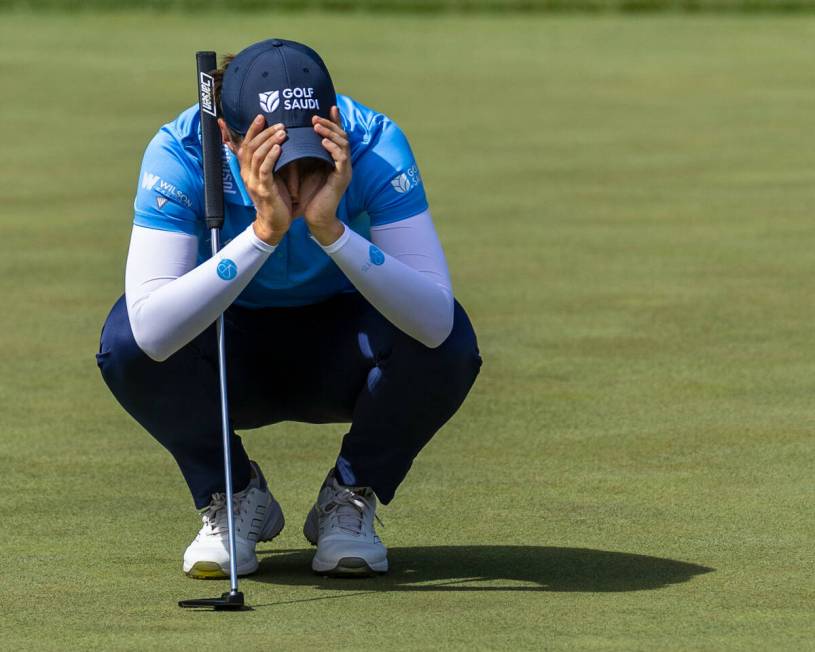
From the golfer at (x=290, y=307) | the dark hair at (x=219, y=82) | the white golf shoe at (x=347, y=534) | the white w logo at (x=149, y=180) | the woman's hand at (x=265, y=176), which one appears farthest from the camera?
the white golf shoe at (x=347, y=534)

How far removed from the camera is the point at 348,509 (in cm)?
488

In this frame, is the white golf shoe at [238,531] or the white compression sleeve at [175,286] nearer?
the white compression sleeve at [175,286]

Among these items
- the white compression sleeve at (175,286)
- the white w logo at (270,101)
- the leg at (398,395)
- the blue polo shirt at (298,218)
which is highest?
the white w logo at (270,101)

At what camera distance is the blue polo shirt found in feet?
15.3

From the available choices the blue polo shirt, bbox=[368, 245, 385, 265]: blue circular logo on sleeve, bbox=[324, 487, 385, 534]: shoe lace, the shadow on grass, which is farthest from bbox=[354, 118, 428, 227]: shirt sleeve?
the shadow on grass

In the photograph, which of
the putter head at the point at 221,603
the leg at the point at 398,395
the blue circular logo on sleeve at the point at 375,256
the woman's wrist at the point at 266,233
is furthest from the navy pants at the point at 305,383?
the putter head at the point at 221,603

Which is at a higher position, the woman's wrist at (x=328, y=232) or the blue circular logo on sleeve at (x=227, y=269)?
the woman's wrist at (x=328, y=232)

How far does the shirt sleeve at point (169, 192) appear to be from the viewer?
464cm

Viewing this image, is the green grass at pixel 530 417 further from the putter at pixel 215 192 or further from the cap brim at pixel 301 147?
the cap brim at pixel 301 147

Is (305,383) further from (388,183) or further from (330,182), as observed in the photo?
(330,182)

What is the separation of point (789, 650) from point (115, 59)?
16.1 metres

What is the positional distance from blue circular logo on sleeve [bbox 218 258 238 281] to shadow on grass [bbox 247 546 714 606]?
726 mm

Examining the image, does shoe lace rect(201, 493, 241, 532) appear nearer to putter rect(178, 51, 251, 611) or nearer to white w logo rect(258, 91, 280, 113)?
putter rect(178, 51, 251, 611)

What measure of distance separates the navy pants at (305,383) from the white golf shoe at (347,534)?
0.04m
